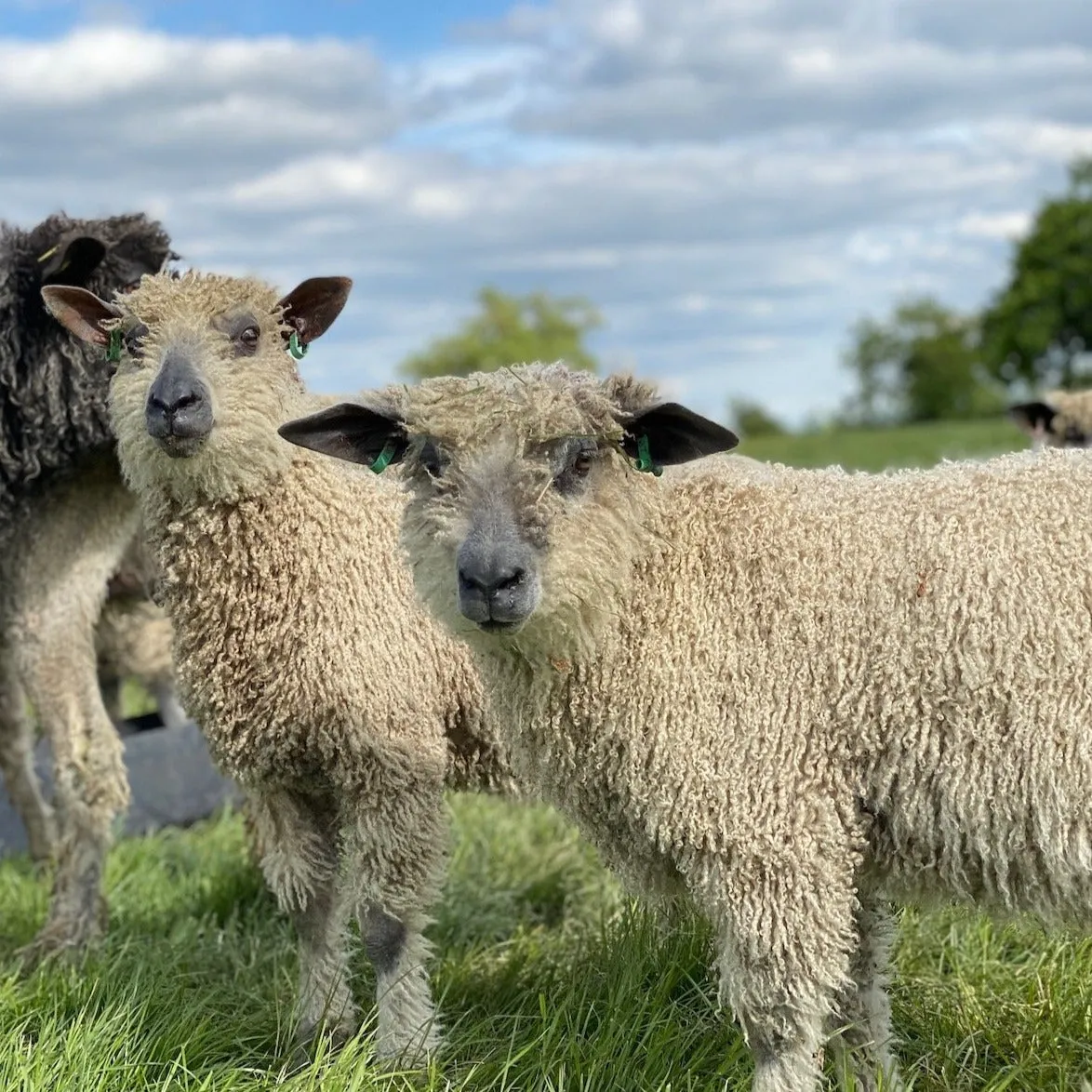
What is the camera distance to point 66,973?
466cm

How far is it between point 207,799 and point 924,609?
5.21 m

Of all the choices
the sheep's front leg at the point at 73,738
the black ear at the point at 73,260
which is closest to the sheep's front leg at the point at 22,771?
the sheep's front leg at the point at 73,738

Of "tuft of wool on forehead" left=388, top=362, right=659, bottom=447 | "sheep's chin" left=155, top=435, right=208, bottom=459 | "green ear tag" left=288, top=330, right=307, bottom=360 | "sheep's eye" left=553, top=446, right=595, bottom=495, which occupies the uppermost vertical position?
"green ear tag" left=288, top=330, right=307, bottom=360

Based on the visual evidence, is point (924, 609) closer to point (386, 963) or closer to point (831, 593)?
point (831, 593)

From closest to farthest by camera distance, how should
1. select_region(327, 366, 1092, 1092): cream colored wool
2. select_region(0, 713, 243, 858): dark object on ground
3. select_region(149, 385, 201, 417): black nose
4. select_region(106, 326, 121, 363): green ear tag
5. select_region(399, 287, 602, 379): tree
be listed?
select_region(327, 366, 1092, 1092): cream colored wool
select_region(149, 385, 201, 417): black nose
select_region(106, 326, 121, 363): green ear tag
select_region(0, 713, 243, 858): dark object on ground
select_region(399, 287, 602, 379): tree

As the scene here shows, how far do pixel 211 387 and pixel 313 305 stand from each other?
21.2 inches

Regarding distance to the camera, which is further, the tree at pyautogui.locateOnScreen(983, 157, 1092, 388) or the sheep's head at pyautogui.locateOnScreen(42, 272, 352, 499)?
the tree at pyautogui.locateOnScreen(983, 157, 1092, 388)

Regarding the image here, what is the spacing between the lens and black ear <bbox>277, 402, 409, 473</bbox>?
334 centimetres

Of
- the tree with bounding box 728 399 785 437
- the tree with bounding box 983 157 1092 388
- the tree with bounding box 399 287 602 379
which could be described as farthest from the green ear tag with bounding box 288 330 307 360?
the tree with bounding box 728 399 785 437

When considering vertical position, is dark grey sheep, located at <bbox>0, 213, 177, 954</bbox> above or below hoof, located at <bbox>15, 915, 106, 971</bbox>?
above

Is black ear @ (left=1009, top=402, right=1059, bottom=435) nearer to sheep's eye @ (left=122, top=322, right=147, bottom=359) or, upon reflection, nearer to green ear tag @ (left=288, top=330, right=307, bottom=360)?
green ear tag @ (left=288, top=330, right=307, bottom=360)

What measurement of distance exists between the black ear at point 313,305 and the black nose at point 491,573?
64.7 inches

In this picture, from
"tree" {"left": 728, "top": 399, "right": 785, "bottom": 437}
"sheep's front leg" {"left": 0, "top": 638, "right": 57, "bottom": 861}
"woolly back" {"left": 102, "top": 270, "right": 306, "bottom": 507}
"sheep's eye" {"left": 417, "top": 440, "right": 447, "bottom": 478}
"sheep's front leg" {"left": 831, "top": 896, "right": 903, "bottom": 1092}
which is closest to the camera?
"sheep's eye" {"left": 417, "top": 440, "right": 447, "bottom": 478}

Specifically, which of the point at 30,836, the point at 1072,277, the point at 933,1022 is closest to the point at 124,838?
the point at 30,836
